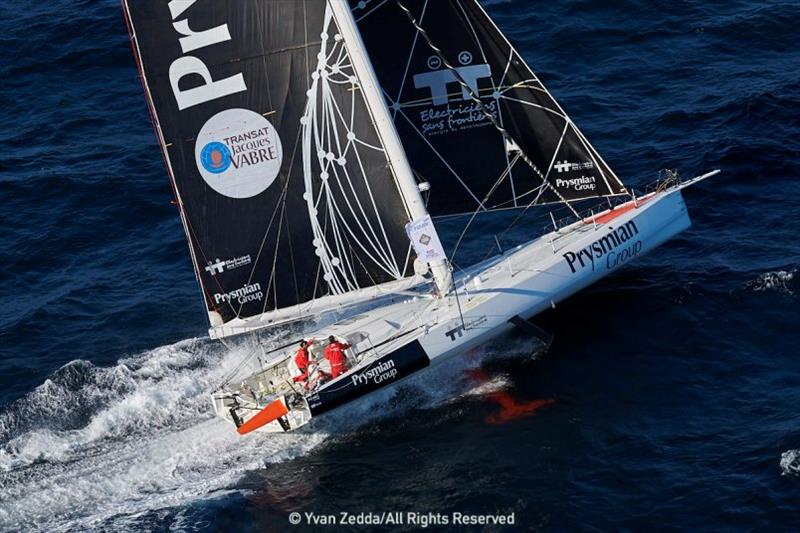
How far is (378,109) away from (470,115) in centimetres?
353

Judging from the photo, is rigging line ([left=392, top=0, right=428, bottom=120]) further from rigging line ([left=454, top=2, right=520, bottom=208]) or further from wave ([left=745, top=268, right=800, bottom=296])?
wave ([left=745, top=268, right=800, bottom=296])

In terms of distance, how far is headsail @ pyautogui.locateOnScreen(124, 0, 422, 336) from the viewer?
3183cm

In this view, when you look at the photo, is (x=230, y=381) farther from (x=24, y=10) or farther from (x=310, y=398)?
(x=24, y=10)

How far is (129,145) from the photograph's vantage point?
47.1 m

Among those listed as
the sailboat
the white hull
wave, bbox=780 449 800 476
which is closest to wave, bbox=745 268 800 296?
the white hull

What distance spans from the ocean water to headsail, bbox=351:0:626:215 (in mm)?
3786

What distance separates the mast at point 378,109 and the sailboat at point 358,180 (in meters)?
0.04

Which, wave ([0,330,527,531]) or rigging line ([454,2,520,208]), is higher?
rigging line ([454,2,520,208])

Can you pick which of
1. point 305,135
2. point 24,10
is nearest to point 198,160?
point 305,135

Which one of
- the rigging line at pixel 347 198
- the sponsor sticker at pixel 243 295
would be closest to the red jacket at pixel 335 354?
the sponsor sticker at pixel 243 295

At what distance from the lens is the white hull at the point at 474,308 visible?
1302 inches

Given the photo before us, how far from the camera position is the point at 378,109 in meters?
33.0

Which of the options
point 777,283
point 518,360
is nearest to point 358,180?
point 518,360

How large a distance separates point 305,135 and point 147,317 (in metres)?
9.47
